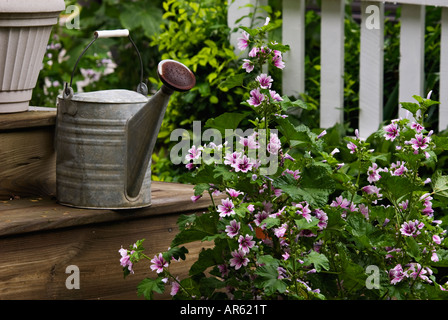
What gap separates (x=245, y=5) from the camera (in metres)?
3.41

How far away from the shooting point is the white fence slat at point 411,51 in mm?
3088

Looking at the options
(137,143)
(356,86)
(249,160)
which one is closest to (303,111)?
(356,86)

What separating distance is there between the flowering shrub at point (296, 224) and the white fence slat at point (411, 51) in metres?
1.11

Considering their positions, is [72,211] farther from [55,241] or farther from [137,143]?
[137,143]

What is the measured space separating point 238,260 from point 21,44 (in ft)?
3.29

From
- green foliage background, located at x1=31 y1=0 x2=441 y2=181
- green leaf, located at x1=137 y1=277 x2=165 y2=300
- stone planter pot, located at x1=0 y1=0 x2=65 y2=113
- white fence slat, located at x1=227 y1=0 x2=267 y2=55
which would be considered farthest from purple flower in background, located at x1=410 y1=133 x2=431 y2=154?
white fence slat, located at x1=227 y1=0 x2=267 y2=55

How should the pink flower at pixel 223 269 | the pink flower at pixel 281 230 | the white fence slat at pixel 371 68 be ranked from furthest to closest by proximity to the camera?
1. the white fence slat at pixel 371 68
2. the pink flower at pixel 223 269
3. the pink flower at pixel 281 230

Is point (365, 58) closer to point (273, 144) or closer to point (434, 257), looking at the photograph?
point (273, 144)

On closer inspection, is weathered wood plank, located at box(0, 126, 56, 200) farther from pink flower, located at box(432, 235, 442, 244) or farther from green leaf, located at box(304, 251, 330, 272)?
Answer: pink flower, located at box(432, 235, 442, 244)

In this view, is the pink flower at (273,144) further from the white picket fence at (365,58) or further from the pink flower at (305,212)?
the white picket fence at (365,58)

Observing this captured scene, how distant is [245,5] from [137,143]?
1367mm

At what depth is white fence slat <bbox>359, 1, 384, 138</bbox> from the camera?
318 cm

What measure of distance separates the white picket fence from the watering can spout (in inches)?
46.6

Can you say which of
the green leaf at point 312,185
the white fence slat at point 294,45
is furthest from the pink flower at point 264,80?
the white fence slat at point 294,45
